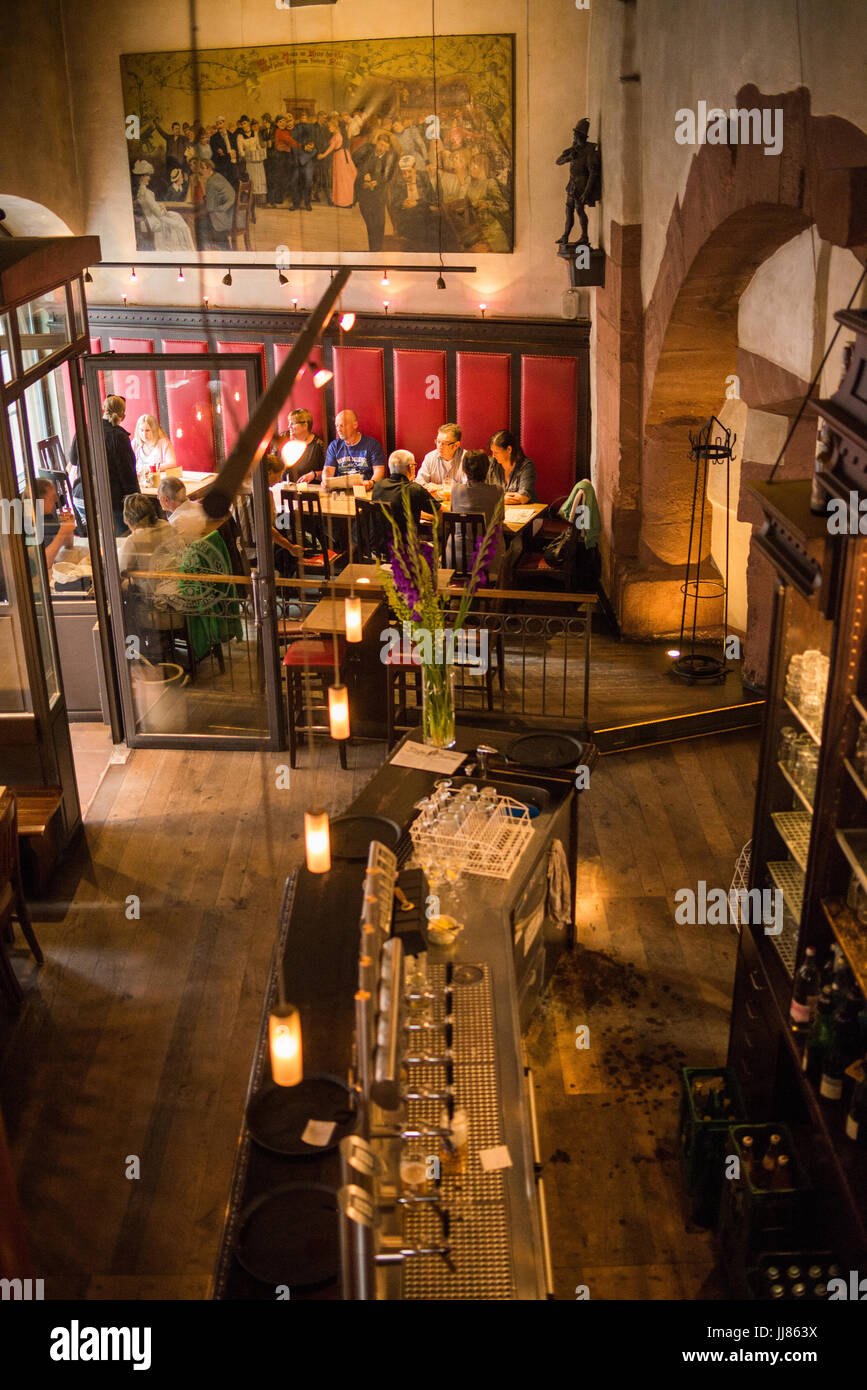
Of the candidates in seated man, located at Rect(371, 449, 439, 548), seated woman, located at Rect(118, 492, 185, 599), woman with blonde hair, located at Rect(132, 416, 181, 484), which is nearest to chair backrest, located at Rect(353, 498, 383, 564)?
seated man, located at Rect(371, 449, 439, 548)

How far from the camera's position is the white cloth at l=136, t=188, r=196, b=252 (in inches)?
428

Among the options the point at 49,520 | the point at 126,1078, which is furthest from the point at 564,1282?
the point at 49,520

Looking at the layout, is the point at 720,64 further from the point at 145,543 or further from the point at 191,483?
the point at 191,483

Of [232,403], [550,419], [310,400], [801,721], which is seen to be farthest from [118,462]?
[801,721]

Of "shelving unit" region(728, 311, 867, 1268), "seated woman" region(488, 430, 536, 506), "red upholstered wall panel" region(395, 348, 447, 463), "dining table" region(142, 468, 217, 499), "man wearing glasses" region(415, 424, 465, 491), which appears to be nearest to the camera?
Result: "shelving unit" region(728, 311, 867, 1268)

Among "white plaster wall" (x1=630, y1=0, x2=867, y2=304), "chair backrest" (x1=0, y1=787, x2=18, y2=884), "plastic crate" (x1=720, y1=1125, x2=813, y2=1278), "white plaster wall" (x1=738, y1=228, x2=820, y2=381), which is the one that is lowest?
"plastic crate" (x1=720, y1=1125, x2=813, y2=1278)

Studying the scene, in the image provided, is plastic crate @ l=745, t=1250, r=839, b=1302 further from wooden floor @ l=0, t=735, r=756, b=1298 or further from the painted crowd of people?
the painted crowd of people

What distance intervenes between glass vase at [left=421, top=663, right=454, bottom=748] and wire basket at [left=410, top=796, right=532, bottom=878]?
0.65 m

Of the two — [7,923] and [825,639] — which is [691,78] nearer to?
[825,639]

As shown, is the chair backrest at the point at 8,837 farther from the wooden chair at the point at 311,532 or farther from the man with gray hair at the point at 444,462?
the man with gray hair at the point at 444,462

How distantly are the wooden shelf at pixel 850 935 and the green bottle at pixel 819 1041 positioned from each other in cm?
19

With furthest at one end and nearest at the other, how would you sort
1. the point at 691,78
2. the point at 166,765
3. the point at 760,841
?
the point at 166,765
the point at 691,78
the point at 760,841
